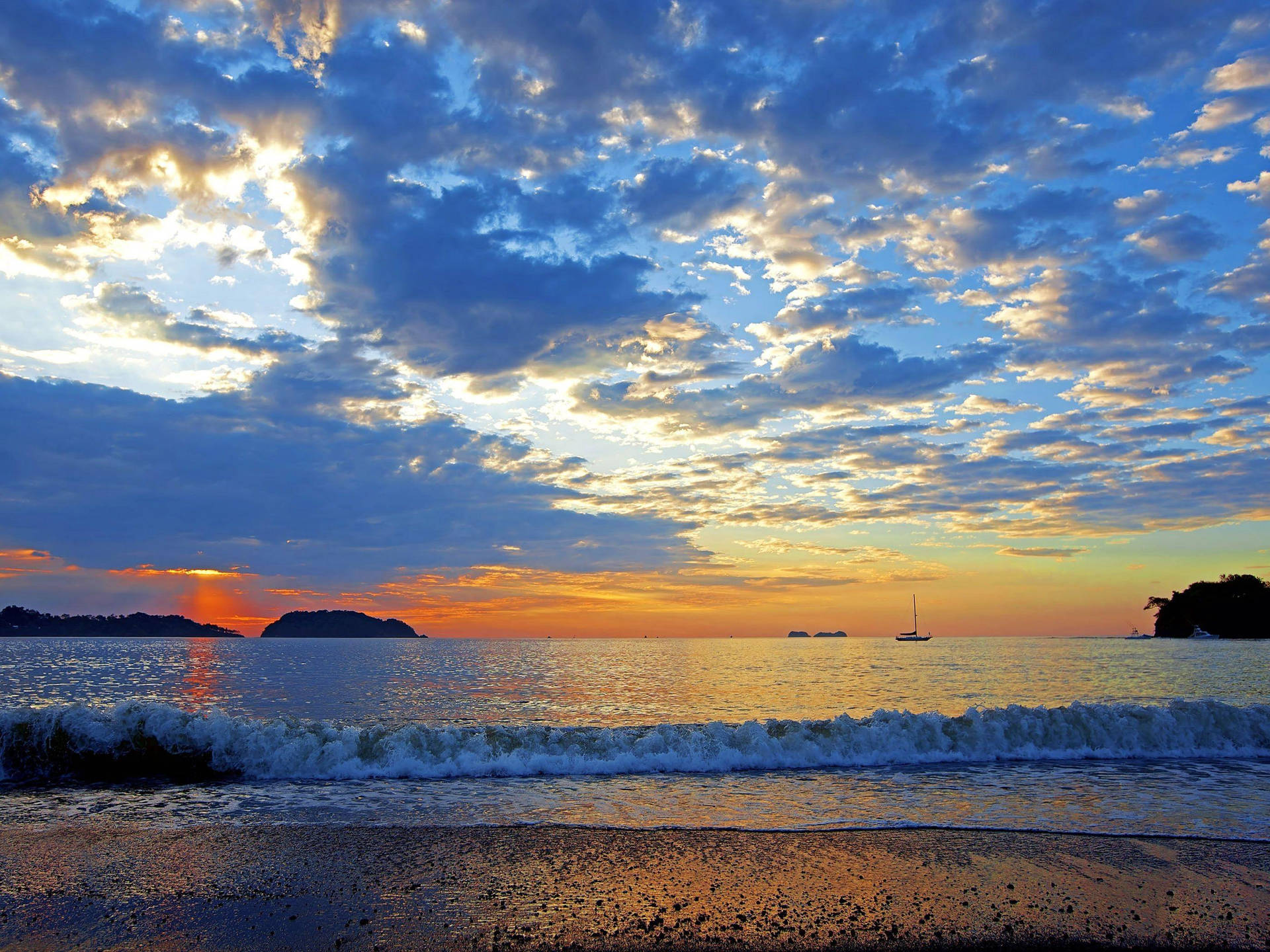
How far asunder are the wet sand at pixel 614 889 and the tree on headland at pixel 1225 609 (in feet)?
564

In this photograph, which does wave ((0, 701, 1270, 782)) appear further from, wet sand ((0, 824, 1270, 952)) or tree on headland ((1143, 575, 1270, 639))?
tree on headland ((1143, 575, 1270, 639))

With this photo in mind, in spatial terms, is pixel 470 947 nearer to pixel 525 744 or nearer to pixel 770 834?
pixel 770 834

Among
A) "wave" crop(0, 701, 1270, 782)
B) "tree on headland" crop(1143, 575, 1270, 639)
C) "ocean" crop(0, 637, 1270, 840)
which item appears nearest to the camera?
"ocean" crop(0, 637, 1270, 840)

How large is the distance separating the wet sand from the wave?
5411mm

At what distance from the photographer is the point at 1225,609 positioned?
145 meters

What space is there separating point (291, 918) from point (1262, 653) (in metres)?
105

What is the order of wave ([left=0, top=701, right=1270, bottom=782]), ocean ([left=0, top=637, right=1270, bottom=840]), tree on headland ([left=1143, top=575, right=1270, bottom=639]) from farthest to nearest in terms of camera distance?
1. tree on headland ([left=1143, top=575, right=1270, bottom=639])
2. wave ([left=0, top=701, right=1270, bottom=782])
3. ocean ([left=0, top=637, right=1270, bottom=840])

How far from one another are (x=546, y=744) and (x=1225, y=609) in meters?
178

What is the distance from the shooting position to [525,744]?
18.3m

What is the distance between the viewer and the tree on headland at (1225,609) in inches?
5472

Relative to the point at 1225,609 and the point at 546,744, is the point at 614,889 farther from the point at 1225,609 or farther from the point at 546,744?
the point at 1225,609

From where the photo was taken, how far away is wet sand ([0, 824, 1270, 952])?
7.69 meters

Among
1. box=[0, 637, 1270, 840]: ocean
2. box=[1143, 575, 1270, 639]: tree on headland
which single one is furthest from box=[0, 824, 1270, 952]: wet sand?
box=[1143, 575, 1270, 639]: tree on headland

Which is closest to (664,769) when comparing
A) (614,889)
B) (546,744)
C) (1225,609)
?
(546,744)
